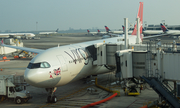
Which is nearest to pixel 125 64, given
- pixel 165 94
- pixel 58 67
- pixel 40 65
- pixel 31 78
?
pixel 165 94

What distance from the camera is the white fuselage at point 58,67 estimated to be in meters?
17.2

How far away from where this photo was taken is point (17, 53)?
56250 mm

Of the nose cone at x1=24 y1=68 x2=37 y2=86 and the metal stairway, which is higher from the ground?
the nose cone at x1=24 y1=68 x2=37 y2=86

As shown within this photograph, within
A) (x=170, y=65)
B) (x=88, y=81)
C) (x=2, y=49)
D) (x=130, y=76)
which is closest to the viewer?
(x=170, y=65)

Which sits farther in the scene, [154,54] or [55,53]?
[55,53]

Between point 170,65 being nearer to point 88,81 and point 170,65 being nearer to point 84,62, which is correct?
point 84,62

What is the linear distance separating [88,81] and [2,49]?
34.1 m

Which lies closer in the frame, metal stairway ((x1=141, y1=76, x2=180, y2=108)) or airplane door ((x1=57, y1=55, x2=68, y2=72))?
metal stairway ((x1=141, y1=76, x2=180, y2=108))

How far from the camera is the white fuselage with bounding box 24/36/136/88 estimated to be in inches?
679

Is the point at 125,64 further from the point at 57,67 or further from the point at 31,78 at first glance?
the point at 31,78

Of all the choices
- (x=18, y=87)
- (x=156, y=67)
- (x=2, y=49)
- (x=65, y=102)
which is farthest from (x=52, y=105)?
(x=2, y=49)

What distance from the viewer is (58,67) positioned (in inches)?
722

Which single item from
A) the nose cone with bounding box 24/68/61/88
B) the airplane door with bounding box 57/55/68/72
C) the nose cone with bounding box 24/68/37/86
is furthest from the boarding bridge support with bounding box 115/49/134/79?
the nose cone with bounding box 24/68/37/86

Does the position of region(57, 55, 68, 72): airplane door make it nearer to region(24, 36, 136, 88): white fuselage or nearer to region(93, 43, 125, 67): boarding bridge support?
region(24, 36, 136, 88): white fuselage
